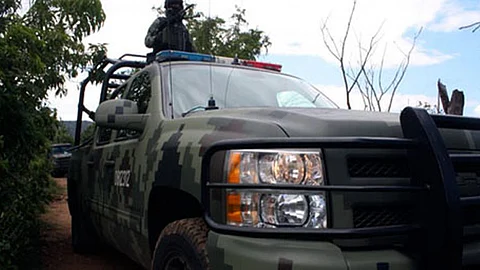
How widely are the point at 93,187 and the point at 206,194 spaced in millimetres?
2552

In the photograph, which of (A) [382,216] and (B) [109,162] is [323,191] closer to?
(A) [382,216]

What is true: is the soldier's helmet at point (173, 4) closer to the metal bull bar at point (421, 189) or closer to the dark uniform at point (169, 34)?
the dark uniform at point (169, 34)

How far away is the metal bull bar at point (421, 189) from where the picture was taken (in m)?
1.88

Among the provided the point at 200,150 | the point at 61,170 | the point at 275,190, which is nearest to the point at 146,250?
the point at 200,150

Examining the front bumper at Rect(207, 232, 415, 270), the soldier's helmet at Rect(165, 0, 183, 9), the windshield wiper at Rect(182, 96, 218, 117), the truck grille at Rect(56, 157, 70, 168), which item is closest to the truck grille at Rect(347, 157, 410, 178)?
the front bumper at Rect(207, 232, 415, 270)

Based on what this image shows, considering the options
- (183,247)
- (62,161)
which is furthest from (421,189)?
(62,161)

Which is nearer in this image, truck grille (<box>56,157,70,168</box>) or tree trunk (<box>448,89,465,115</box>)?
tree trunk (<box>448,89,465,115</box>)

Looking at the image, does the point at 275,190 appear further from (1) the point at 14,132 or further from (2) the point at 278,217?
(1) the point at 14,132

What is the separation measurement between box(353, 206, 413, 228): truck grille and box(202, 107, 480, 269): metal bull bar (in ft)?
0.22

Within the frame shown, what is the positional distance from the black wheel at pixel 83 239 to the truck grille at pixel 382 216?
389cm

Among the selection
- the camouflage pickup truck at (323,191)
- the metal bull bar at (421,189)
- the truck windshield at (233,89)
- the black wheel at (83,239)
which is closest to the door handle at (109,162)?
the truck windshield at (233,89)

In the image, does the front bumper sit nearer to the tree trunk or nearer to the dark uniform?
the dark uniform

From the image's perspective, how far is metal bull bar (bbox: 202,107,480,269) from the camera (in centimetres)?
188

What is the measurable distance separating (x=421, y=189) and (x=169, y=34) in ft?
13.6
